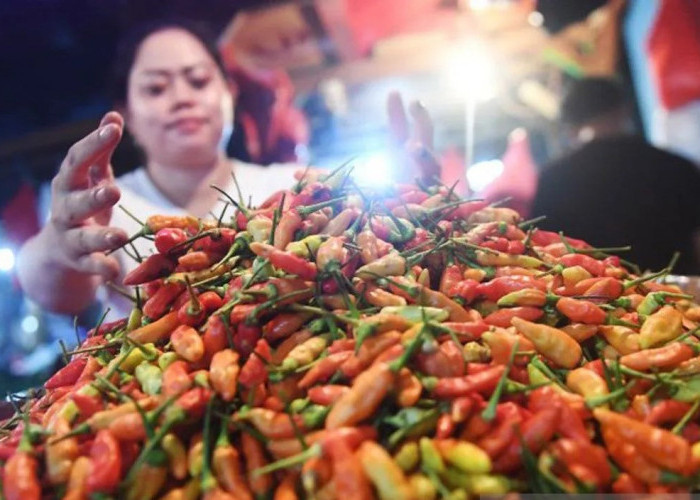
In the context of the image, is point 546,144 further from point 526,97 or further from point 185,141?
point 185,141

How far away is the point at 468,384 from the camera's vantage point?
1.20 meters

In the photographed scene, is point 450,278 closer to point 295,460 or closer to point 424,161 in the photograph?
point 295,460

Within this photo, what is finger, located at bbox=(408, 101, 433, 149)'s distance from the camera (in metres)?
2.60

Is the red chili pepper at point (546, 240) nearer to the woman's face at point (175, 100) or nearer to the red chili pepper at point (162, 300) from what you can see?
the red chili pepper at point (162, 300)

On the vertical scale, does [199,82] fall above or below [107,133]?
above

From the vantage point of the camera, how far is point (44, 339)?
22.8ft

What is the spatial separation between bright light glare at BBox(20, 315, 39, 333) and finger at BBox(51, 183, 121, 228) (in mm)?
6091

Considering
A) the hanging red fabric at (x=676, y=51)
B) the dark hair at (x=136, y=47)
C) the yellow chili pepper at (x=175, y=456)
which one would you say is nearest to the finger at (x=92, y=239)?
the yellow chili pepper at (x=175, y=456)

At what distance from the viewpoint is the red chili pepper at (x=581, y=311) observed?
1.49 m

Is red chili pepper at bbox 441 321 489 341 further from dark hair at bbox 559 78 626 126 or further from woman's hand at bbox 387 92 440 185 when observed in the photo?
dark hair at bbox 559 78 626 126

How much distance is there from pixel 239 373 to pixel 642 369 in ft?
2.96

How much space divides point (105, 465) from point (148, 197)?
229cm

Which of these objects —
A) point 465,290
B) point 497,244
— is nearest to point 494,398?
point 465,290

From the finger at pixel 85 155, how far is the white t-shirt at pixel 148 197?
3.04 ft
